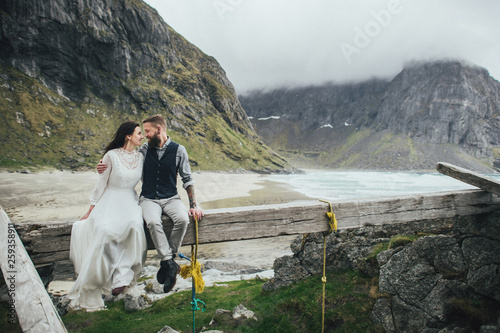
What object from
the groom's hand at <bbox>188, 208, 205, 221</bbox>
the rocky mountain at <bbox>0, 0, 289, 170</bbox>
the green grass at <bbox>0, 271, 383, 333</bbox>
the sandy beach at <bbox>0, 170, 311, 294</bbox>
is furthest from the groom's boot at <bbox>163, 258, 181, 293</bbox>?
the rocky mountain at <bbox>0, 0, 289, 170</bbox>

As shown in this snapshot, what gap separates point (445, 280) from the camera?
3.72m

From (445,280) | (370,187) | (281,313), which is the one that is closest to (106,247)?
(281,313)

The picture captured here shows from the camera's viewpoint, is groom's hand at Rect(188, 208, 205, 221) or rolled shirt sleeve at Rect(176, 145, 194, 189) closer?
groom's hand at Rect(188, 208, 205, 221)

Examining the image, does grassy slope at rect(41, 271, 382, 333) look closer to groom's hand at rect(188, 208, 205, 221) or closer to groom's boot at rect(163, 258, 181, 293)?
groom's boot at rect(163, 258, 181, 293)

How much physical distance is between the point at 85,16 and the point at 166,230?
123 meters

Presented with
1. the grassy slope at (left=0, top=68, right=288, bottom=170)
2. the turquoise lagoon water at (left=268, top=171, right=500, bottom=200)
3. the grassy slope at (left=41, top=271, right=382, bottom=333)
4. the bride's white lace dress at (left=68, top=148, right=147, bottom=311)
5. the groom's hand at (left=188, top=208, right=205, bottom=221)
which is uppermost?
the grassy slope at (left=0, top=68, right=288, bottom=170)

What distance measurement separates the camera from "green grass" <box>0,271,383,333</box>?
439 centimetres

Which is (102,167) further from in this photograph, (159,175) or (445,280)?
(445,280)

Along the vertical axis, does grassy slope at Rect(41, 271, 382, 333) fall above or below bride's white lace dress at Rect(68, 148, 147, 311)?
below

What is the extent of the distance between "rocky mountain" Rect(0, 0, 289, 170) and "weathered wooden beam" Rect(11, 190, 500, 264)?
207 feet

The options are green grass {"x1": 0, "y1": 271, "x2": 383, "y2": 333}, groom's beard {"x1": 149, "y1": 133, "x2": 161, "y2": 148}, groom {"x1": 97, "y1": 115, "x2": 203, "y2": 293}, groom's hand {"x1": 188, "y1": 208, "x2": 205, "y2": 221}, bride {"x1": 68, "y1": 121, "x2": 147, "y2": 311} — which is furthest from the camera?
green grass {"x1": 0, "y1": 271, "x2": 383, "y2": 333}

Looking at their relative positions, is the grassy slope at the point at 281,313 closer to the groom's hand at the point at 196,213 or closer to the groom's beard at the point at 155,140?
the groom's hand at the point at 196,213

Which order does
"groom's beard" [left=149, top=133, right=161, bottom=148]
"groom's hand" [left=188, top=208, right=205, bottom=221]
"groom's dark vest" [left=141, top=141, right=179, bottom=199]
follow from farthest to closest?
"groom's beard" [left=149, top=133, right=161, bottom=148], "groom's dark vest" [left=141, top=141, right=179, bottom=199], "groom's hand" [left=188, top=208, right=205, bottom=221]

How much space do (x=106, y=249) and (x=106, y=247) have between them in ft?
0.09
